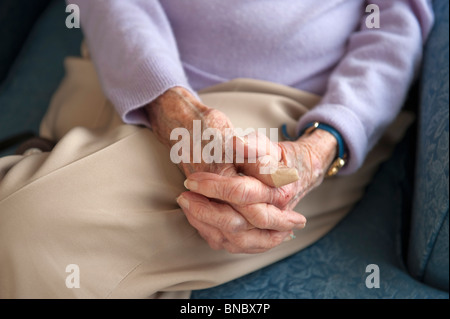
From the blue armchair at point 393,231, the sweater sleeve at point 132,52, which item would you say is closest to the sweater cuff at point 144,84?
the sweater sleeve at point 132,52

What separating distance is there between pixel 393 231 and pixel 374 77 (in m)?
0.30

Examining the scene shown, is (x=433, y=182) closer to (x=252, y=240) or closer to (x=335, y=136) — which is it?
(x=335, y=136)

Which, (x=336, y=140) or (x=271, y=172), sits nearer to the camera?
(x=271, y=172)

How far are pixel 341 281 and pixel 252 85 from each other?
386 millimetres

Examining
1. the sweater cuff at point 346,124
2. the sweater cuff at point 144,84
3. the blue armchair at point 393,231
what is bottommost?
the blue armchair at point 393,231

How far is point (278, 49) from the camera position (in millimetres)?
836

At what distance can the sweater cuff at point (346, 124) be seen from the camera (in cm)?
75

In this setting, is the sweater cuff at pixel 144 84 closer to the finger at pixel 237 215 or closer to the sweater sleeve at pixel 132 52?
the sweater sleeve at pixel 132 52

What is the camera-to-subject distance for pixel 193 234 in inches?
26.7

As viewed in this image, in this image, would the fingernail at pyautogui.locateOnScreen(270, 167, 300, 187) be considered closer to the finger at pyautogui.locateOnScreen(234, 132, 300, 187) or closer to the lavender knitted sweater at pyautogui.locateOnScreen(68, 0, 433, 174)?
the finger at pyautogui.locateOnScreen(234, 132, 300, 187)

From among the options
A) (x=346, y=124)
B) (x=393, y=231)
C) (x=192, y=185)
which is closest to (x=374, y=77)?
(x=346, y=124)

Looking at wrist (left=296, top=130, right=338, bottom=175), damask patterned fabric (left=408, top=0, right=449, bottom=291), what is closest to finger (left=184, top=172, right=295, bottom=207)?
wrist (left=296, top=130, right=338, bottom=175)

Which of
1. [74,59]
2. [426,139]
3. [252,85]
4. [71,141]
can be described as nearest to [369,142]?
[426,139]
